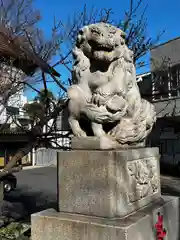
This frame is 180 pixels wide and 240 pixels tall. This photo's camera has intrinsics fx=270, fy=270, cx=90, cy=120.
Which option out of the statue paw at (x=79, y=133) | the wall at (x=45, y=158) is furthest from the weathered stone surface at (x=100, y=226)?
the wall at (x=45, y=158)

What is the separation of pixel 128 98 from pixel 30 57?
348cm

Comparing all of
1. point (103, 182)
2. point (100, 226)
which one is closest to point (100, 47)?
point (103, 182)

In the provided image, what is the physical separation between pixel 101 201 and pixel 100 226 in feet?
0.83

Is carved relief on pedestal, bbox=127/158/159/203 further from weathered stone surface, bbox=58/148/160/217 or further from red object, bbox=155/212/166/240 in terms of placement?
red object, bbox=155/212/166/240

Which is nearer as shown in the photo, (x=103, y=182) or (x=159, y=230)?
(x=103, y=182)

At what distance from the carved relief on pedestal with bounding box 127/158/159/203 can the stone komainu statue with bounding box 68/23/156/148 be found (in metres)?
0.26

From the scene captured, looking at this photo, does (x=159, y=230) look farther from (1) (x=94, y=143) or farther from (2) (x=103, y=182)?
(1) (x=94, y=143)

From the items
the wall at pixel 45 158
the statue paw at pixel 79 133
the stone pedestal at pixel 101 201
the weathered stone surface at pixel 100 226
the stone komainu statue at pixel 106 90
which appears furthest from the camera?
the wall at pixel 45 158

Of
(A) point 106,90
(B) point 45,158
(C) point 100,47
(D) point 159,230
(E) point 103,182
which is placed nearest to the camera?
(E) point 103,182

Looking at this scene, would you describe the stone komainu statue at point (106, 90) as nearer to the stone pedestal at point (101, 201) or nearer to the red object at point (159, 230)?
the stone pedestal at point (101, 201)

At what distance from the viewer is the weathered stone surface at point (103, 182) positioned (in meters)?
2.70

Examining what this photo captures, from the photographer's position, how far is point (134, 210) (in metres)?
2.90

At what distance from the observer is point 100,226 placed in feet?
8.38

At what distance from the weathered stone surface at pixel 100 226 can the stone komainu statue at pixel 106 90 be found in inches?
30.3
